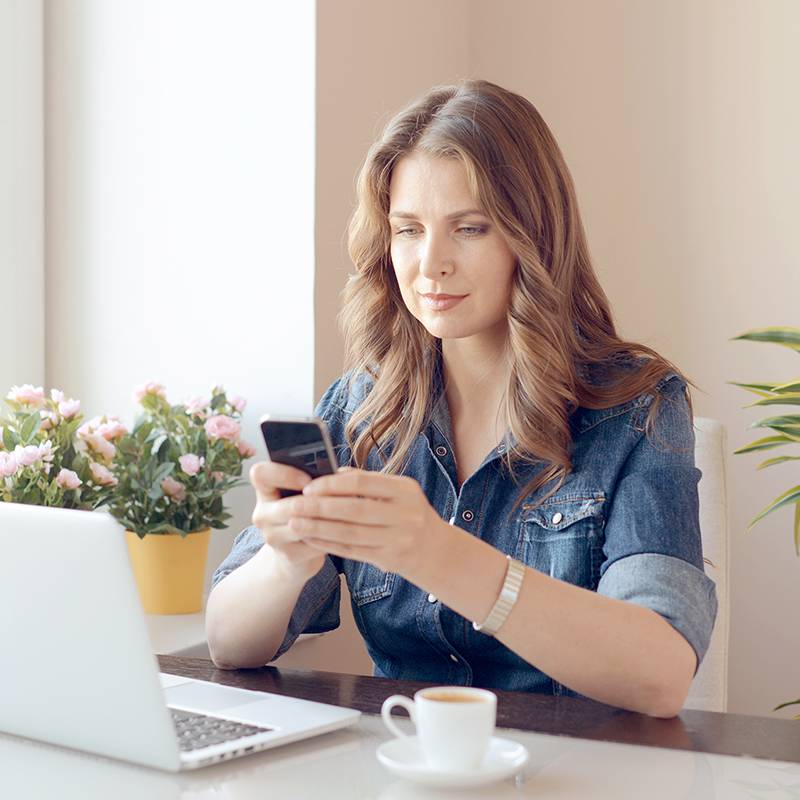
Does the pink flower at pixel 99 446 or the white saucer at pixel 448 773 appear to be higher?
the pink flower at pixel 99 446

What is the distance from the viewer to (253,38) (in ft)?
5.70

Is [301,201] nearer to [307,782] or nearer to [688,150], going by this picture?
[688,150]

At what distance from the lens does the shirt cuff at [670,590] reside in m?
0.94

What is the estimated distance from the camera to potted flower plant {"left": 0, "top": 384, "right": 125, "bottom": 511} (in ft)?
4.75

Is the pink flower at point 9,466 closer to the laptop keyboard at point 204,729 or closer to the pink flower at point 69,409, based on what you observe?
the pink flower at point 69,409

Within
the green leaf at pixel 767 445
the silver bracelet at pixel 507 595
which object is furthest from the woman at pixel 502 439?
the green leaf at pixel 767 445

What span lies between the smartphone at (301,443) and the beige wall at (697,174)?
3.83 feet

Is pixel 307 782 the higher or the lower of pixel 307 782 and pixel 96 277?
the lower

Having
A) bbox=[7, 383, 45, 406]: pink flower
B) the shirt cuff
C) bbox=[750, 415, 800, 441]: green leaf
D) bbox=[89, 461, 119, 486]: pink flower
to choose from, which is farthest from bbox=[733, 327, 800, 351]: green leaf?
bbox=[7, 383, 45, 406]: pink flower

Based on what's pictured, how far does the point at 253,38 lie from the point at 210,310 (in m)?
0.54

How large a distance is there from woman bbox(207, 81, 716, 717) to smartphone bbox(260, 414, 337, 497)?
0.43 feet

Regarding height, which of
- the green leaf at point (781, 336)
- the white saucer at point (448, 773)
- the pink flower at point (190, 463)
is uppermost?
the green leaf at point (781, 336)

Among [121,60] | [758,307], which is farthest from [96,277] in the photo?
[758,307]

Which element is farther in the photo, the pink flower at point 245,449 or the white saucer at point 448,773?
the pink flower at point 245,449
